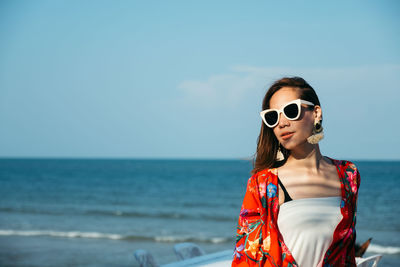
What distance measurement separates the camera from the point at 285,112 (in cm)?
169

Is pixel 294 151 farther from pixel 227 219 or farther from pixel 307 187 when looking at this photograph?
pixel 227 219

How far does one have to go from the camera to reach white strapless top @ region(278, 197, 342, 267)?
1.60 m

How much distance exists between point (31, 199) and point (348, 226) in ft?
89.7

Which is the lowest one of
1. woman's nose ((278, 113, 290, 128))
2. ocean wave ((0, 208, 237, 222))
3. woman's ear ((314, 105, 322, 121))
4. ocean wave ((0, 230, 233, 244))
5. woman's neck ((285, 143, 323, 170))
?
ocean wave ((0, 208, 237, 222))

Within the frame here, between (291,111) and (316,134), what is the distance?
13 cm

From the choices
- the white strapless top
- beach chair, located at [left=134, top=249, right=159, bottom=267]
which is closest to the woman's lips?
the white strapless top

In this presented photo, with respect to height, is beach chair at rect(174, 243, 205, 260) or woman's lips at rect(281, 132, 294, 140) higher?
woman's lips at rect(281, 132, 294, 140)

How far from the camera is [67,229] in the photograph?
47.8ft

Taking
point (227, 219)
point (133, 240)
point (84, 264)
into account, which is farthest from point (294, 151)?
→ point (227, 219)

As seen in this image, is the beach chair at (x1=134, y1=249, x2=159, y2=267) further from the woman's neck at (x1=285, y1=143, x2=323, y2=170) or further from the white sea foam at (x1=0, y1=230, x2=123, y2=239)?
the white sea foam at (x1=0, y1=230, x2=123, y2=239)

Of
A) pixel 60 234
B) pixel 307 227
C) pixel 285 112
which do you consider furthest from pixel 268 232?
pixel 60 234

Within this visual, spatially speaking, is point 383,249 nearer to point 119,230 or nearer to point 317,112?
point 119,230

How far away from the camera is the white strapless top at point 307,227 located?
1604 millimetres

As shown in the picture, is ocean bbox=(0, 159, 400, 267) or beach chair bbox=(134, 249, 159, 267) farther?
ocean bbox=(0, 159, 400, 267)
